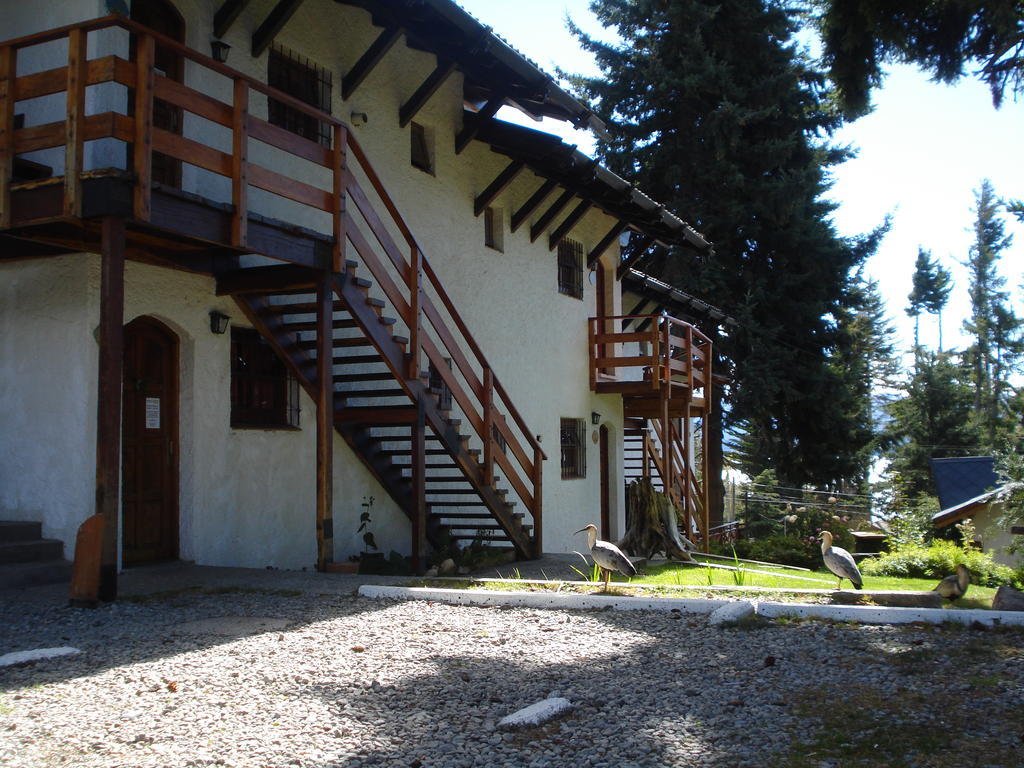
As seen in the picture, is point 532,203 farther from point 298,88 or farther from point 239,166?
point 239,166

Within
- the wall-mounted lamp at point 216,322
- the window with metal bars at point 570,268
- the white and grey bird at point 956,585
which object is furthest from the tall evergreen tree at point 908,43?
the window with metal bars at point 570,268

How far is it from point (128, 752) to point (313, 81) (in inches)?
379

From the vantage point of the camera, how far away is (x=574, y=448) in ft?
62.9

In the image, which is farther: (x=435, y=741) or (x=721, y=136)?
(x=721, y=136)

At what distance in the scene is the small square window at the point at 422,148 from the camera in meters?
14.3

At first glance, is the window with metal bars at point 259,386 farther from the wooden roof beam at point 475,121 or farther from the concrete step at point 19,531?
the wooden roof beam at point 475,121

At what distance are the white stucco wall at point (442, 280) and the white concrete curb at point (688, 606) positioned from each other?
295 cm

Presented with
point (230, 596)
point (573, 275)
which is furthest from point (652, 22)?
point (230, 596)

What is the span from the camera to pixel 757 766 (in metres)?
3.90

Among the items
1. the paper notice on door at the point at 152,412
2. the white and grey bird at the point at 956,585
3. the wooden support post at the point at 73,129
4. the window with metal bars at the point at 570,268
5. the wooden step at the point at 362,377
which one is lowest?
the white and grey bird at the point at 956,585

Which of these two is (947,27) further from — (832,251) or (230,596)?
(832,251)

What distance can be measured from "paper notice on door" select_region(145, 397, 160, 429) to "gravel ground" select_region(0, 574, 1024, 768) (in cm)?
280

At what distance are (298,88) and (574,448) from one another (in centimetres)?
970

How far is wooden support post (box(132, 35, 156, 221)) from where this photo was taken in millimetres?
7246
